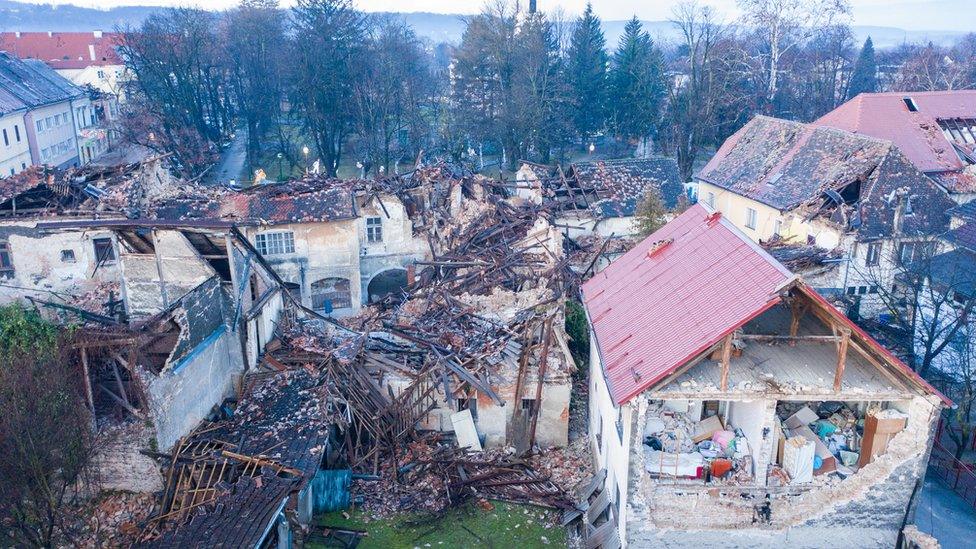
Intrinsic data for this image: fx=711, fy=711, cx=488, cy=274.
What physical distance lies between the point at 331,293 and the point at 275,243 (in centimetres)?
320

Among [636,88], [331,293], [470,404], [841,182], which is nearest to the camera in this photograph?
[470,404]

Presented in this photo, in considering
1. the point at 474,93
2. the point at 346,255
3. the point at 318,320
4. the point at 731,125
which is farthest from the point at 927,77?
the point at 318,320

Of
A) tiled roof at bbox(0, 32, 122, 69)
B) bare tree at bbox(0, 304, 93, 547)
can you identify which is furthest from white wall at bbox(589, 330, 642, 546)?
tiled roof at bbox(0, 32, 122, 69)

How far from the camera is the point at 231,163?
2154 inches

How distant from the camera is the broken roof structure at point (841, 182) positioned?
92.1 feet

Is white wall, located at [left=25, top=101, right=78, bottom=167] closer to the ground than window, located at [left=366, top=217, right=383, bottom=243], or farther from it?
farther from it

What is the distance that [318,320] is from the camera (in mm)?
24359

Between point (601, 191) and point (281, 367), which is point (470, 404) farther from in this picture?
point (601, 191)

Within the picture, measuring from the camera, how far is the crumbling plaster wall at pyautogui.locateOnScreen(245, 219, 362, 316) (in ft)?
94.6

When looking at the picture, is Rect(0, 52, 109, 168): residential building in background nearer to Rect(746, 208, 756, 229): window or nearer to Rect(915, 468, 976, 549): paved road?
Rect(746, 208, 756, 229): window

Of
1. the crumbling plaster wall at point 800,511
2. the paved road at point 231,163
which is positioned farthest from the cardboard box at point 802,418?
the paved road at point 231,163

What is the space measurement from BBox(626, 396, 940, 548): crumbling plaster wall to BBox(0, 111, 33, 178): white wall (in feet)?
149

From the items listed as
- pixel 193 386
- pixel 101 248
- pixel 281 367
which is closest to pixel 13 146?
pixel 101 248

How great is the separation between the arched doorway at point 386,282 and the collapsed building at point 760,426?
60.8 ft
